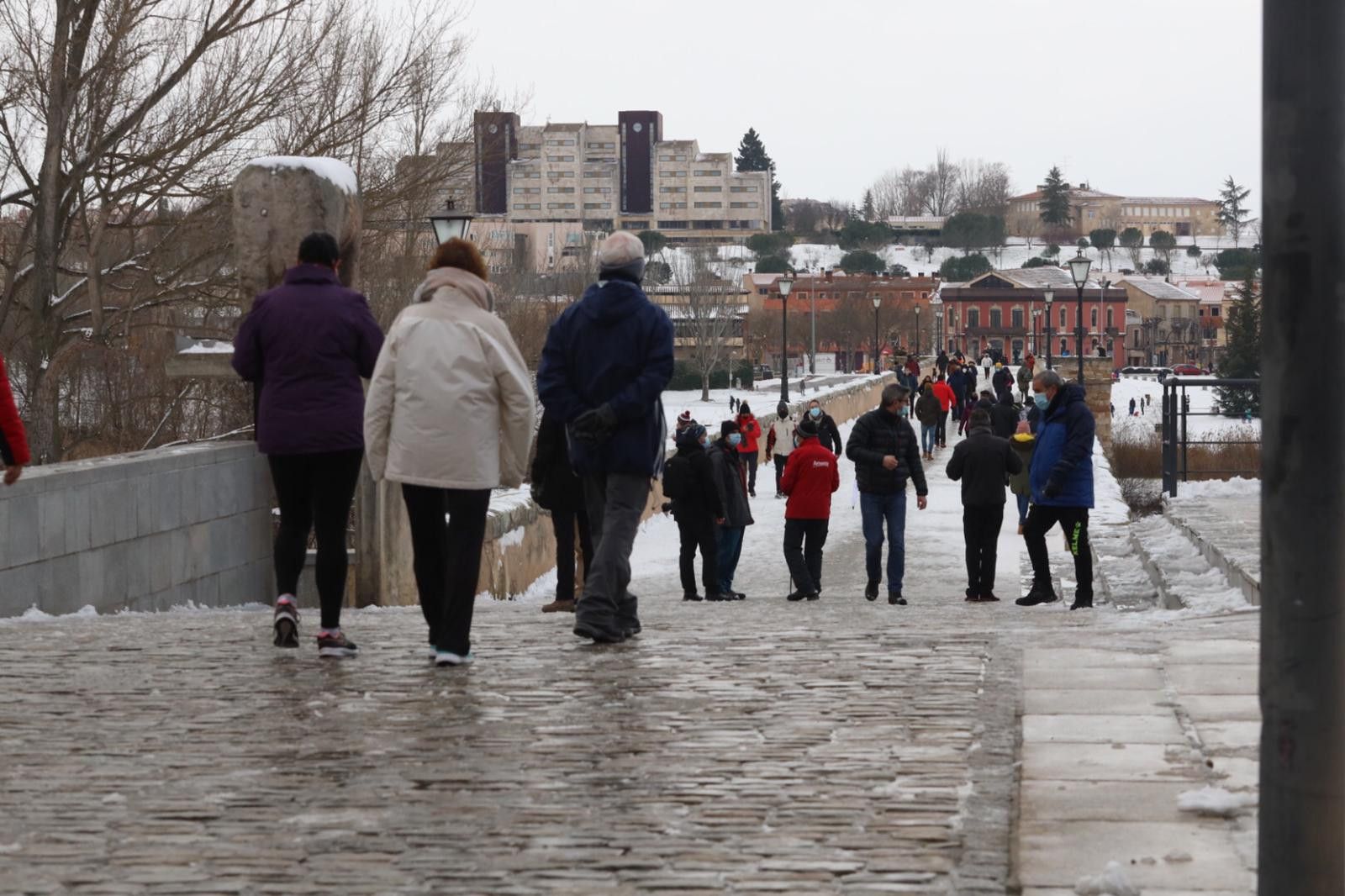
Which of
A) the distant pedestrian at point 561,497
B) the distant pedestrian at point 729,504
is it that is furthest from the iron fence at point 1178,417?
the distant pedestrian at point 561,497

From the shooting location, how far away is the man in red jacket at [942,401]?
124ft

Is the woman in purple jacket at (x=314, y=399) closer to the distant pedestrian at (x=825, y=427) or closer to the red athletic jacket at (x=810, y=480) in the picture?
the red athletic jacket at (x=810, y=480)

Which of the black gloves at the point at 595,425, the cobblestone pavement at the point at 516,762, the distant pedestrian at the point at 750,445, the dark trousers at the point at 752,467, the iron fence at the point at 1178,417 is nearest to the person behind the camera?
the cobblestone pavement at the point at 516,762

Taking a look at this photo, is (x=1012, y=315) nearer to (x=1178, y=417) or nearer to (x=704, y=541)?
(x=1178, y=417)

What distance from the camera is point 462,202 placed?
84.1ft

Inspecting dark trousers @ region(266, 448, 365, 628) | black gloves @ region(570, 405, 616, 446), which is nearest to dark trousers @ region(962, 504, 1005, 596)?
black gloves @ region(570, 405, 616, 446)

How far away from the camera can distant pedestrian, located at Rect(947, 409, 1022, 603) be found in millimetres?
13422

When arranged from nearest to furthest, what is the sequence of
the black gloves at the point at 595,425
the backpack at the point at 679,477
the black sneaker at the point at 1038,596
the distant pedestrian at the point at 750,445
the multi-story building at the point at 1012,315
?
1. the black gloves at the point at 595,425
2. the black sneaker at the point at 1038,596
3. the backpack at the point at 679,477
4. the distant pedestrian at the point at 750,445
5. the multi-story building at the point at 1012,315

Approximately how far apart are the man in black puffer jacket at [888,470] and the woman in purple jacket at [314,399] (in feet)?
23.6

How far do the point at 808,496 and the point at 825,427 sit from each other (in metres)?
8.91

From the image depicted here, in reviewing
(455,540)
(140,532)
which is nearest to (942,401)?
(140,532)

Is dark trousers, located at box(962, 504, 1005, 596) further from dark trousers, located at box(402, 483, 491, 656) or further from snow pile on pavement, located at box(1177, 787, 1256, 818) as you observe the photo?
snow pile on pavement, located at box(1177, 787, 1256, 818)

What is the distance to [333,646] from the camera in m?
6.82

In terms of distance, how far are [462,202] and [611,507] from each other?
62.3ft
